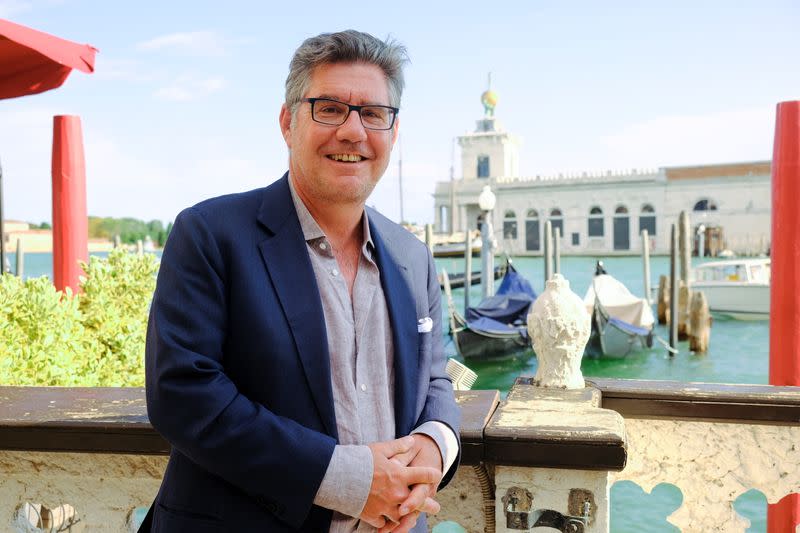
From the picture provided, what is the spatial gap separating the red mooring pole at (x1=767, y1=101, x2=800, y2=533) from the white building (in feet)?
147

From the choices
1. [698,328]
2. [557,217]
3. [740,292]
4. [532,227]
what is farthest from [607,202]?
[698,328]

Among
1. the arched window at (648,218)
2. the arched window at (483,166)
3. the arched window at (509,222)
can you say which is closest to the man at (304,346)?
the arched window at (648,218)

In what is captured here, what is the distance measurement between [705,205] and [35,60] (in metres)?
51.6

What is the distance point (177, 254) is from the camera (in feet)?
3.65

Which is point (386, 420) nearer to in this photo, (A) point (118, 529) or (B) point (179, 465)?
(B) point (179, 465)

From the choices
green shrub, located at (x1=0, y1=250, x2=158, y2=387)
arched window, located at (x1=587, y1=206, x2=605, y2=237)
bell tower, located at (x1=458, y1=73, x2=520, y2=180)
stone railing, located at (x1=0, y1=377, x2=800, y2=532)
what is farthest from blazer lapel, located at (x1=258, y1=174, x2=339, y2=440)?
bell tower, located at (x1=458, y1=73, x2=520, y2=180)

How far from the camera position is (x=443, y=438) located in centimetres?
126

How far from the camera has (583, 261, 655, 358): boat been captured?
1253cm

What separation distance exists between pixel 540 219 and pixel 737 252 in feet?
44.6

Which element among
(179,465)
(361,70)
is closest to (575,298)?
(361,70)

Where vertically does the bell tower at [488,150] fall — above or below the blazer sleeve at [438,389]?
above

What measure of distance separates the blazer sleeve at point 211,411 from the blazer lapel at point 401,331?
20 cm

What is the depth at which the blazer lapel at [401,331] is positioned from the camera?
4.13 ft

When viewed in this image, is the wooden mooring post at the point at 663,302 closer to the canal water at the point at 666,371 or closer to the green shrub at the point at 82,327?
the canal water at the point at 666,371
